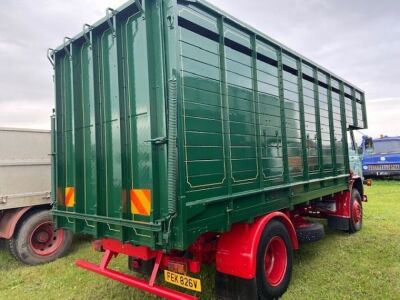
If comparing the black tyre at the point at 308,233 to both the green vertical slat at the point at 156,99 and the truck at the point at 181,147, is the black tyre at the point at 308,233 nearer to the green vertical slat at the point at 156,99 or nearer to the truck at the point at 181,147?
the truck at the point at 181,147

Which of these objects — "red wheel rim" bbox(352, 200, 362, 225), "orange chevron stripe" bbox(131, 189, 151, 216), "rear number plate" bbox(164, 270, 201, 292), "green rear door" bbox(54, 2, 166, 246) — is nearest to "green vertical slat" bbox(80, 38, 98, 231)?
"green rear door" bbox(54, 2, 166, 246)

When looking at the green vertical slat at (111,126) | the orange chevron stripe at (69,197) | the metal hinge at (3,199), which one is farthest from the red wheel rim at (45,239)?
the green vertical slat at (111,126)

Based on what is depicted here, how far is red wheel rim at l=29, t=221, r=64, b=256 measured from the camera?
5.90 meters

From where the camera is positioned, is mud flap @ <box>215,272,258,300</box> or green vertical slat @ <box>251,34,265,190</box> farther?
green vertical slat @ <box>251,34,265,190</box>

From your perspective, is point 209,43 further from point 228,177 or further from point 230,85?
point 228,177

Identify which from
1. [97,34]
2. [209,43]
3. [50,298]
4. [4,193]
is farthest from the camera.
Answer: [4,193]

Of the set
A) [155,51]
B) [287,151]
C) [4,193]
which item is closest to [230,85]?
[155,51]

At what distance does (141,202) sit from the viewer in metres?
3.12

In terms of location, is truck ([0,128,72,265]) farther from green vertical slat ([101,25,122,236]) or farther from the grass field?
green vertical slat ([101,25,122,236])

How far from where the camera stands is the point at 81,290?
4.39 metres

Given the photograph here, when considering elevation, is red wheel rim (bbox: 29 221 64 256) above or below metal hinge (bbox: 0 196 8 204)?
below

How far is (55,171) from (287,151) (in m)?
2.97

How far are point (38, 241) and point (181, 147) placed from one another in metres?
4.47

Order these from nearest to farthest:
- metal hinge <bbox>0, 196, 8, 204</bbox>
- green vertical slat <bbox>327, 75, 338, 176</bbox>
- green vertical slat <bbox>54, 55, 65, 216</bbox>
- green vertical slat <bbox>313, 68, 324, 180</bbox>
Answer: green vertical slat <bbox>54, 55, 65, 216</bbox>
green vertical slat <bbox>313, 68, 324, 180</bbox>
metal hinge <bbox>0, 196, 8, 204</bbox>
green vertical slat <bbox>327, 75, 338, 176</bbox>
